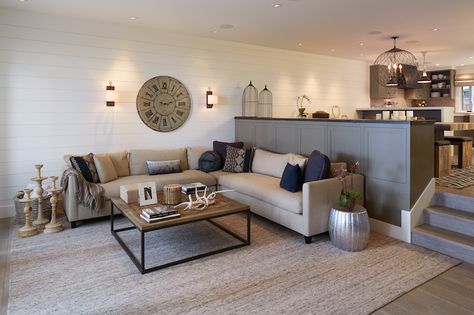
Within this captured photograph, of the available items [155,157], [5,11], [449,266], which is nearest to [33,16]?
[5,11]

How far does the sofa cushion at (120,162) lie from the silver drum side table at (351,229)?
10.4 ft

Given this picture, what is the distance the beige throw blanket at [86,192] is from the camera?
14.0 ft

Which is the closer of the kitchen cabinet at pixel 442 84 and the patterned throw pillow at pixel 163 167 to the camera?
the patterned throw pillow at pixel 163 167

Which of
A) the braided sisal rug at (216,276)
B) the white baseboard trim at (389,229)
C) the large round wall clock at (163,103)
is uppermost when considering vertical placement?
the large round wall clock at (163,103)

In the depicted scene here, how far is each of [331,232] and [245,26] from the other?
3.49 metres

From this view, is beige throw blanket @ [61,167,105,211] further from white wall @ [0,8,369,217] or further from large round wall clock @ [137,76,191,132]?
large round wall clock @ [137,76,191,132]

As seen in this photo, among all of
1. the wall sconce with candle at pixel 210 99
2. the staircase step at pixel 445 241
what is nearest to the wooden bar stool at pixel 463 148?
the staircase step at pixel 445 241

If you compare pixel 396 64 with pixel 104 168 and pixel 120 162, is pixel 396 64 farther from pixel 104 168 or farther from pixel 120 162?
pixel 104 168

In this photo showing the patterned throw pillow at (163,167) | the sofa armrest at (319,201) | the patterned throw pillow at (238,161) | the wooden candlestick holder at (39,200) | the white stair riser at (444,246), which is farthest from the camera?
the patterned throw pillow at (238,161)

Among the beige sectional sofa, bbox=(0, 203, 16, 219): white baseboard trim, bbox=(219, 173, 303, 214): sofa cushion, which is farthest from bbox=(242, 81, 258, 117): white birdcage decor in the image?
bbox=(0, 203, 16, 219): white baseboard trim

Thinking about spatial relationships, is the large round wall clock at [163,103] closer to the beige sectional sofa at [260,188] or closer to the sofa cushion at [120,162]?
the beige sectional sofa at [260,188]

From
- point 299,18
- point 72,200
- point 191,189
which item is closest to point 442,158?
point 299,18

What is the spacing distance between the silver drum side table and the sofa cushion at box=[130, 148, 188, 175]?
115 inches

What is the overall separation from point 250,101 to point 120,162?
2923 mm
